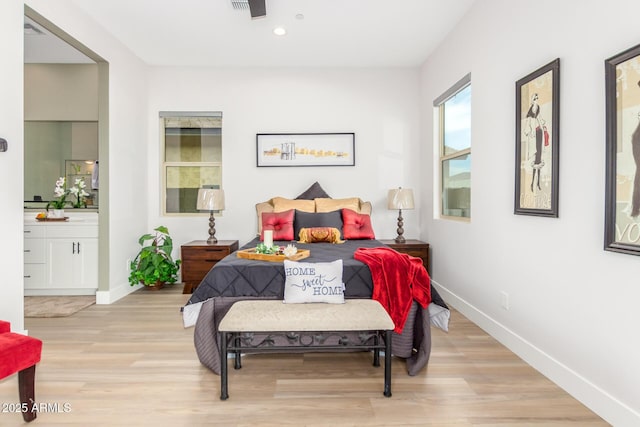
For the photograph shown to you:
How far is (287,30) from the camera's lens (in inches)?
154

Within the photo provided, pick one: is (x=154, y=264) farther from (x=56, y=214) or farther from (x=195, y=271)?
(x=56, y=214)

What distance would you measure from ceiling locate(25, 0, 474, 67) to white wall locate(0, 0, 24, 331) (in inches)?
35.7

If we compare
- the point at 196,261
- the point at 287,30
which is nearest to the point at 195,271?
the point at 196,261

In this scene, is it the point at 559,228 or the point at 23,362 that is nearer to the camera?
the point at 23,362

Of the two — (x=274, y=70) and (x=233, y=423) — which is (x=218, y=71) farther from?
(x=233, y=423)

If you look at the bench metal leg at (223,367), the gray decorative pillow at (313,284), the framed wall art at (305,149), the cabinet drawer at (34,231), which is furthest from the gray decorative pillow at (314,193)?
the bench metal leg at (223,367)

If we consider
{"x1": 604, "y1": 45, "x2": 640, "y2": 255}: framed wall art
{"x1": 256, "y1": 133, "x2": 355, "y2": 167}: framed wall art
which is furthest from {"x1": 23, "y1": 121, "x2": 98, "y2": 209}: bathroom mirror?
{"x1": 604, "y1": 45, "x2": 640, "y2": 255}: framed wall art

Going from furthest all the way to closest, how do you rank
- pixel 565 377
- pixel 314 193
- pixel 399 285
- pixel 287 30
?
pixel 314 193 → pixel 287 30 → pixel 399 285 → pixel 565 377

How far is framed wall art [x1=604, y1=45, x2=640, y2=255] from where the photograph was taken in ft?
5.66

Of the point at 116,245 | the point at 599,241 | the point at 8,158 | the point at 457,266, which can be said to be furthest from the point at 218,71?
the point at 599,241

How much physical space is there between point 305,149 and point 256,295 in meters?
2.80

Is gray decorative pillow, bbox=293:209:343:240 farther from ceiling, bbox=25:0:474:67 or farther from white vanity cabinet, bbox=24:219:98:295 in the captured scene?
white vanity cabinet, bbox=24:219:98:295

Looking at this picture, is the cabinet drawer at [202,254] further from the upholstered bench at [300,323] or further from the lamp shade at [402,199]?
the upholstered bench at [300,323]

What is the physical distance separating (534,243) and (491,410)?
3.58ft
